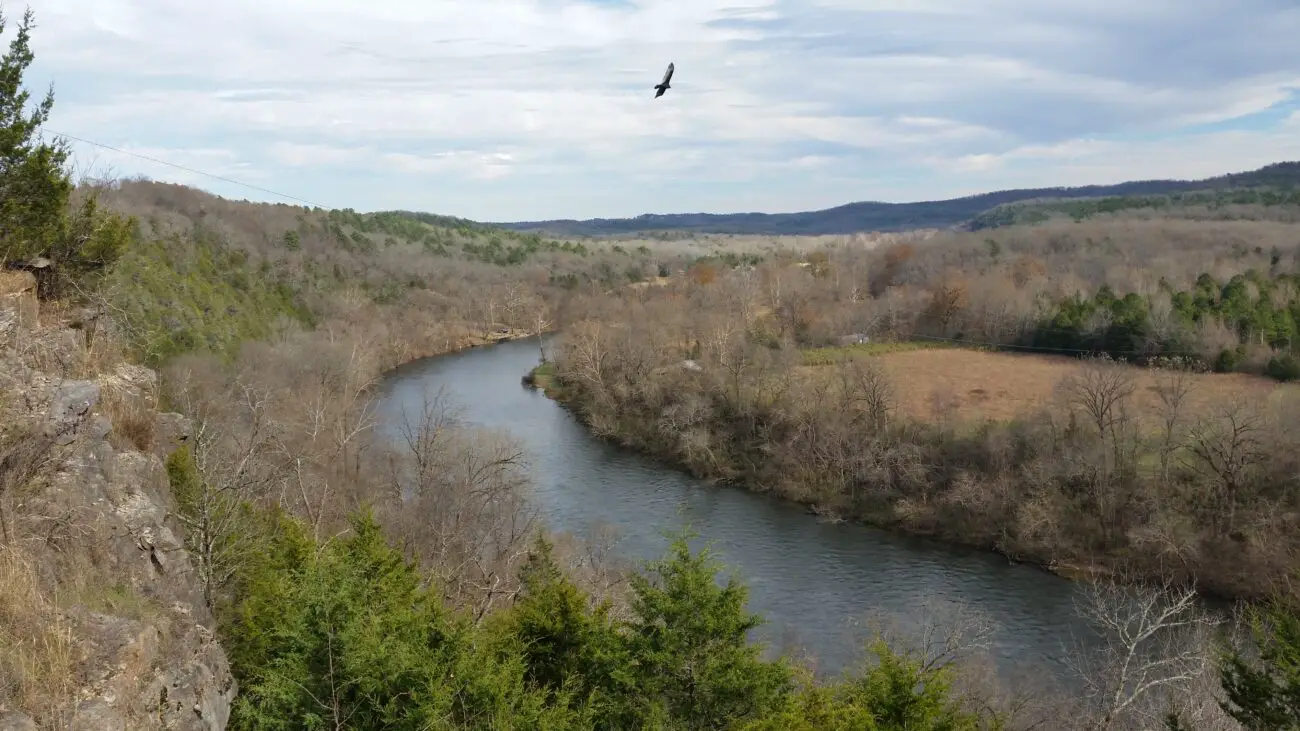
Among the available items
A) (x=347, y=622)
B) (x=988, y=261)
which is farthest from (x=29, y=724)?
(x=988, y=261)

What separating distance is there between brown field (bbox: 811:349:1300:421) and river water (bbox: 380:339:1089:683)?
10.2 meters

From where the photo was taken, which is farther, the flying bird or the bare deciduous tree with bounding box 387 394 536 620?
the bare deciduous tree with bounding box 387 394 536 620

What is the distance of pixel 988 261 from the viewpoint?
8294 cm

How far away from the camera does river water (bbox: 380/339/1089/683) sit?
2534 centimetres

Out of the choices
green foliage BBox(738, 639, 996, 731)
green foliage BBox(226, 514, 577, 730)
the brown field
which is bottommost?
the brown field

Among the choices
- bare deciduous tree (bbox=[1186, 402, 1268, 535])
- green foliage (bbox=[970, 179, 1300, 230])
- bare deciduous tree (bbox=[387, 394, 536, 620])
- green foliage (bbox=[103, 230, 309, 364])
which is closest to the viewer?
bare deciduous tree (bbox=[387, 394, 536, 620])

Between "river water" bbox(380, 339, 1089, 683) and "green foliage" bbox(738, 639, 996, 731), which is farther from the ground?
"green foliage" bbox(738, 639, 996, 731)

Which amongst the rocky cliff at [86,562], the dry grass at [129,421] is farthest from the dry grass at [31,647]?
the dry grass at [129,421]

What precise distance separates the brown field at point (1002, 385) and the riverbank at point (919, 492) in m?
4.24

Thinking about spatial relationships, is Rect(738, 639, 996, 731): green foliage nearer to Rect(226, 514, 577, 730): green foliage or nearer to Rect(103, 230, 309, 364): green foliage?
Rect(226, 514, 577, 730): green foliage

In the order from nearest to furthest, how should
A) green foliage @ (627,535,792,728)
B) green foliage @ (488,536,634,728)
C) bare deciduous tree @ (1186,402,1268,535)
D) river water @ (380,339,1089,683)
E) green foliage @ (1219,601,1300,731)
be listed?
green foliage @ (1219,601,1300,731)
green foliage @ (627,535,792,728)
green foliage @ (488,536,634,728)
river water @ (380,339,1089,683)
bare deciduous tree @ (1186,402,1268,535)

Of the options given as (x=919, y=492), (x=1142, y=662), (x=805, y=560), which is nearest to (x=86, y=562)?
(x=1142, y=662)

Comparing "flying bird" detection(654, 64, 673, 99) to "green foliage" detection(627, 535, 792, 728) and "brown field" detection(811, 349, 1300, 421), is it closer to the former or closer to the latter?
"green foliage" detection(627, 535, 792, 728)

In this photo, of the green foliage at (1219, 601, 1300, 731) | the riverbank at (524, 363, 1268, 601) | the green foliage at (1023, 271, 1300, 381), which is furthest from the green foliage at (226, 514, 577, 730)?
the green foliage at (1023, 271, 1300, 381)
